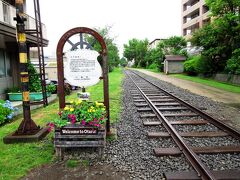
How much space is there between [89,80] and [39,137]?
1.86 metres

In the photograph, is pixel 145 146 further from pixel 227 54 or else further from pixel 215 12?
pixel 227 54

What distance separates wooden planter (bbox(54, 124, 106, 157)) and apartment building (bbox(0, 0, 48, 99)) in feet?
24.5

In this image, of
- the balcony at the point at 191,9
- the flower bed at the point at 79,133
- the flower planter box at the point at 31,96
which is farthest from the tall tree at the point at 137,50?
the flower bed at the point at 79,133

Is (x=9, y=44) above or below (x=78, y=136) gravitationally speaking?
above

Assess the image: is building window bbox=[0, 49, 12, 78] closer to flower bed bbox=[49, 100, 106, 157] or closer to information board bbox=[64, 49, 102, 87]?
information board bbox=[64, 49, 102, 87]

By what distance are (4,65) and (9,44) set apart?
4.26 feet

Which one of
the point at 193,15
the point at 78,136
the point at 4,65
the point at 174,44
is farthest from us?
the point at 193,15

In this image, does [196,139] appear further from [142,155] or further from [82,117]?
[82,117]

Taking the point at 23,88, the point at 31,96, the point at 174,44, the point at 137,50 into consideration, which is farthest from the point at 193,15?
the point at 23,88

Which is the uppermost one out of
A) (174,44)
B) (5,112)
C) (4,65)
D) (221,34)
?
(174,44)

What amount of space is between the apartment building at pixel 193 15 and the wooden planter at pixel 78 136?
49106mm

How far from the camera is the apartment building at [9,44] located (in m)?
11.0

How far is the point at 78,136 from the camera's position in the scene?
4.79m

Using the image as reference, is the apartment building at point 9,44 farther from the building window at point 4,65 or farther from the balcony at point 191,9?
the balcony at point 191,9
